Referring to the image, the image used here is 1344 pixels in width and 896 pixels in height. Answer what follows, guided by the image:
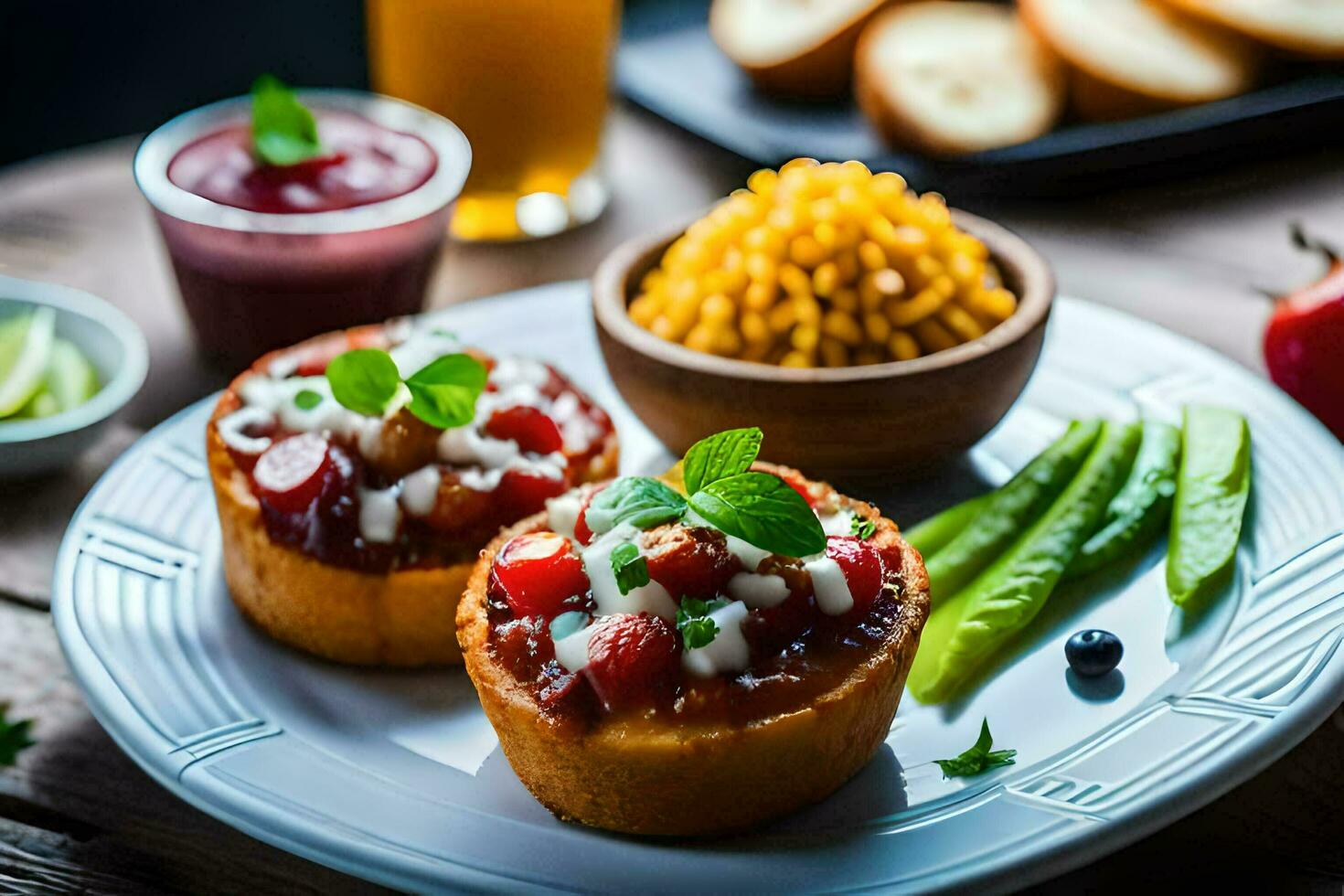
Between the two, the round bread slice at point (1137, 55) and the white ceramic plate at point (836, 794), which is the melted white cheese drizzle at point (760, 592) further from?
the round bread slice at point (1137, 55)

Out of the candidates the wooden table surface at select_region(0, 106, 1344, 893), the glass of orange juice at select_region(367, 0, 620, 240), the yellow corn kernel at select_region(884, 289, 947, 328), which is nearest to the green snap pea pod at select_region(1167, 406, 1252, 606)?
the wooden table surface at select_region(0, 106, 1344, 893)

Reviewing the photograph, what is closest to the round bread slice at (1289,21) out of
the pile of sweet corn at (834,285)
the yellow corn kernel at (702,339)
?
the pile of sweet corn at (834,285)

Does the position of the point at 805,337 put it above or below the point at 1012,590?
above

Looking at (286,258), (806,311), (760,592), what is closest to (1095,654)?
(760,592)

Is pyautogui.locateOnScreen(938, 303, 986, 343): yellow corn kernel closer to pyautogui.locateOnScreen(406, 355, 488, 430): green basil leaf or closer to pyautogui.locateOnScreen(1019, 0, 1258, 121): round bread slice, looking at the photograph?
pyautogui.locateOnScreen(406, 355, 488, 430): green basil leaf

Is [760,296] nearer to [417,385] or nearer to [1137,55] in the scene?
[417,385]

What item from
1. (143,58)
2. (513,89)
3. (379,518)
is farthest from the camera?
(143,58)

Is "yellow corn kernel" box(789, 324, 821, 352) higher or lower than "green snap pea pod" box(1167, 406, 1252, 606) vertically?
higher
